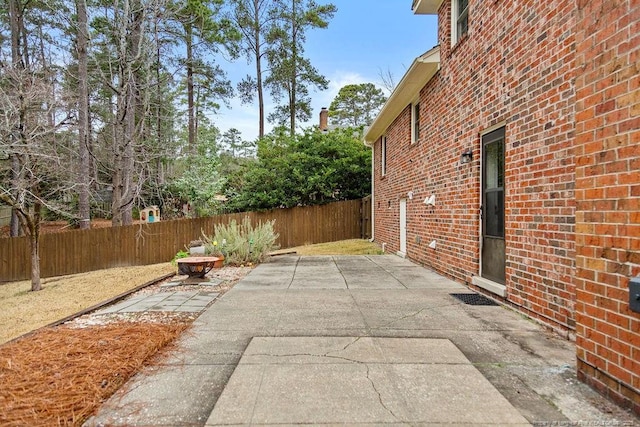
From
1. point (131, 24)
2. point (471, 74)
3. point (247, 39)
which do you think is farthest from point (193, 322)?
point (247, 39)

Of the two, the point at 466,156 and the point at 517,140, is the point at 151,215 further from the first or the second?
the point at 517,140

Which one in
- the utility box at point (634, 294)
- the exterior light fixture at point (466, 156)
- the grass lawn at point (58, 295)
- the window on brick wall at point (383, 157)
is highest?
the window on brick wall at point (383, 157)

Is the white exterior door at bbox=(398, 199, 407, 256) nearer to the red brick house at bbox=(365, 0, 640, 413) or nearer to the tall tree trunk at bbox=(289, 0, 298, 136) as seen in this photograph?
the red brick house at bbox=(365, 0, 640, 413)

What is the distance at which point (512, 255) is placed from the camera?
168 inches

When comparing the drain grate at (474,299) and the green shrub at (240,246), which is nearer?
the drain grate at (474,299)

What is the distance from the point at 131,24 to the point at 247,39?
9788 mm

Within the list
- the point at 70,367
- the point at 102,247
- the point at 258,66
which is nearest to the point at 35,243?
the point at 102,247

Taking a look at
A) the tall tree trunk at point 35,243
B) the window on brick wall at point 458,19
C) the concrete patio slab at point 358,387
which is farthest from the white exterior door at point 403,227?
the tall tree trunk at point 35,243

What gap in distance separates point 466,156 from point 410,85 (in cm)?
316

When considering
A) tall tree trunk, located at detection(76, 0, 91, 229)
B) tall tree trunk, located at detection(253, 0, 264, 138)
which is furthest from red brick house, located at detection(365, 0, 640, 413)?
tall tree trunk, located at detection(253, 0, 264, 138)

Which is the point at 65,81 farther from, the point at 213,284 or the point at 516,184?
the point at 516,184

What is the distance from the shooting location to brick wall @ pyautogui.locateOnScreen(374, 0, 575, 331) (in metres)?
3.43

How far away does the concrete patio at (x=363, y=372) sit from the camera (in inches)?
80.4

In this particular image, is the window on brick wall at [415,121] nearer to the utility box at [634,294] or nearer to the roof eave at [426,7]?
the roof eave at [426,7]
